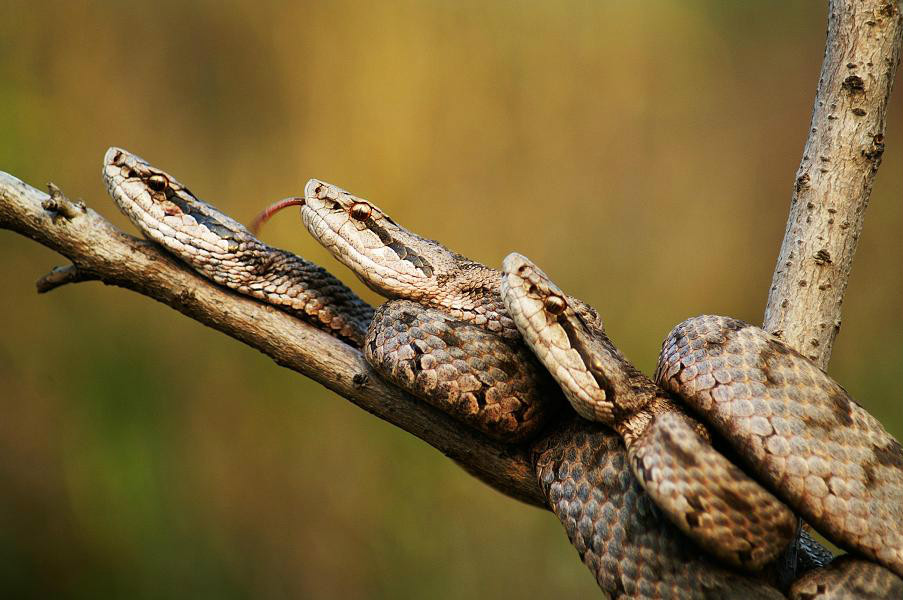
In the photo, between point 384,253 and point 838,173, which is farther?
point 384,253

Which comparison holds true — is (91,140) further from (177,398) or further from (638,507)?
(638,507)

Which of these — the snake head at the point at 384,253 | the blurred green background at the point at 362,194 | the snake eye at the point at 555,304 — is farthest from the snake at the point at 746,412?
the blurred green background at the point at 362,194

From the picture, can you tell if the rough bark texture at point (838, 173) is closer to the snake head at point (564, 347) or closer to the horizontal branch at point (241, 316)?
the snake head at point (564, 347)

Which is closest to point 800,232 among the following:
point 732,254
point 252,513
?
point 732,254

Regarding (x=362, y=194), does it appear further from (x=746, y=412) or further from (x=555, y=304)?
(x=746, y=412)

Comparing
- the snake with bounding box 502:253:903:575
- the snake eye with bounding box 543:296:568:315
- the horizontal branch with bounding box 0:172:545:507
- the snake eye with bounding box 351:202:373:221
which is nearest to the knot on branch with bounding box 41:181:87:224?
the horizontal branch with bounding box 0:172:545:507

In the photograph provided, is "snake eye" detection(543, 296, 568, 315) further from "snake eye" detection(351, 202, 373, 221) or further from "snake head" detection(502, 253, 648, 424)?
"snake eye" detection(351, 202, 373, 221)

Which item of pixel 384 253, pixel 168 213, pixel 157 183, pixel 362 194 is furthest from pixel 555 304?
pixel 362 194
